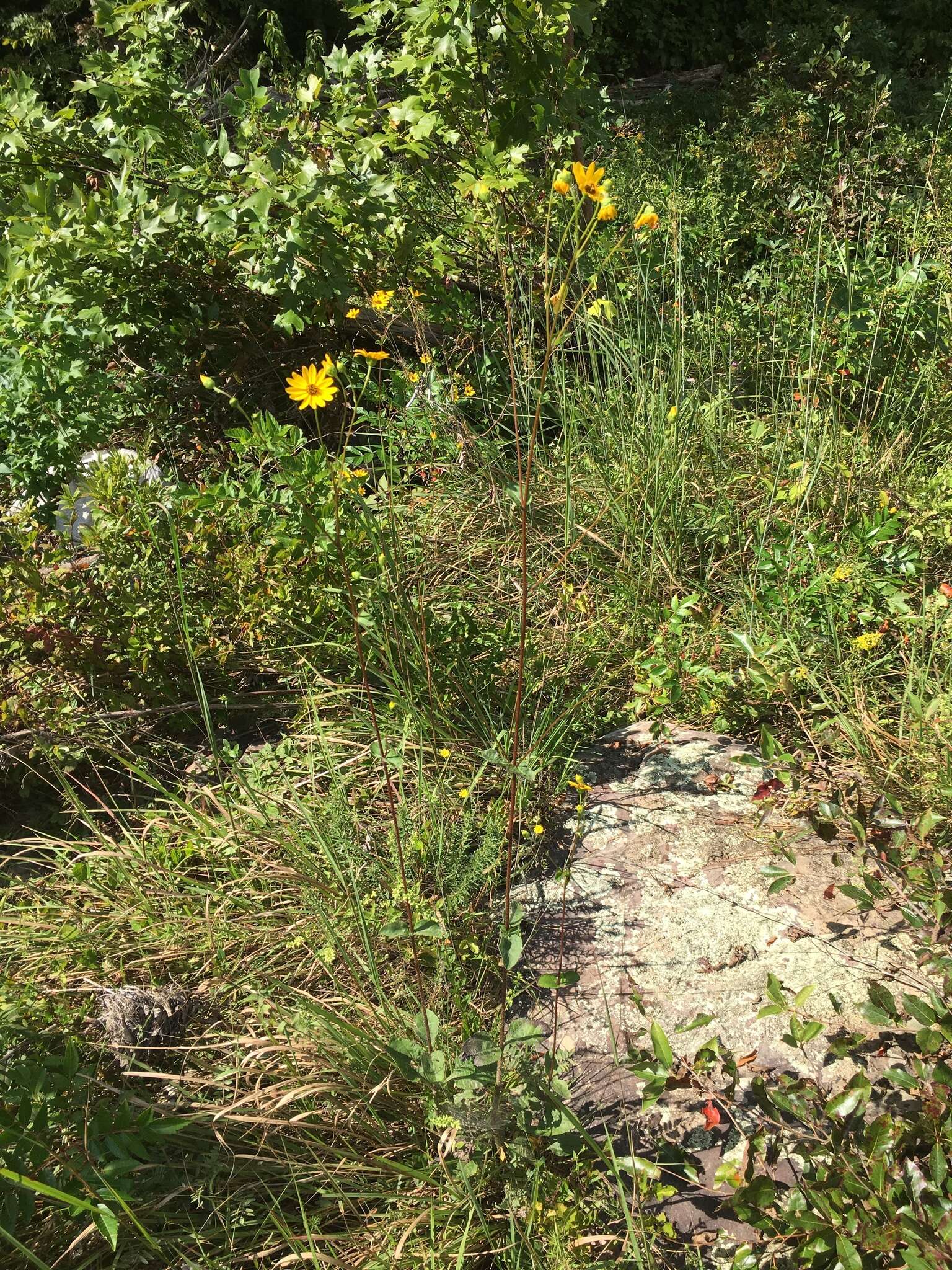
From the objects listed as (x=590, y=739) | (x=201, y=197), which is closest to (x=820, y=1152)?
(x=590, y=739)

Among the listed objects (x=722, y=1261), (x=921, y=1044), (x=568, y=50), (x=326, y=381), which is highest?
(x=568, y=50)

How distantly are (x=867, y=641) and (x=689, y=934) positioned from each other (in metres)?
0.86

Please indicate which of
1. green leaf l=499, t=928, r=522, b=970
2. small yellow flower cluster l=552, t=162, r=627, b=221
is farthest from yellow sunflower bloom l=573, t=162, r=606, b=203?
green leaf l=499, t=928, r=522, b=970

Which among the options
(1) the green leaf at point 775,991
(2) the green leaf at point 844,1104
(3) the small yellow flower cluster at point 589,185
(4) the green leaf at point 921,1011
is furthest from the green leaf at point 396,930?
(3) the small yellow flower cluster at point 589,185

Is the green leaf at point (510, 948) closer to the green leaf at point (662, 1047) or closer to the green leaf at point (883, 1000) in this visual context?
the green leaf at point (662, 1047)

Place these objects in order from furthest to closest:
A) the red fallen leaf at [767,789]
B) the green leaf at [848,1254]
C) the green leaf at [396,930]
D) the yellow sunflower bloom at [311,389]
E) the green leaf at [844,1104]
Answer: the red fallen leaf at [767,789], the green leaf at [396,930], the yellow sunflower bloom at [311,389], the green leaf at [844,1104], the green leaf at [848,1254]

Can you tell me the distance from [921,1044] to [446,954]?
0.88 metres

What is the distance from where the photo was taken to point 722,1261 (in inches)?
65.1

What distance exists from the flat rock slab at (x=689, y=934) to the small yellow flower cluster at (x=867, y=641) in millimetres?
379

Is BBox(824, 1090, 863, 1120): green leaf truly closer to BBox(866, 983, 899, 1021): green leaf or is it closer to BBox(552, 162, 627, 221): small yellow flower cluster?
BBox(866, 983, 899, 1021): green leaf

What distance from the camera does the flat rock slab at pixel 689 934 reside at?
1.93 meters

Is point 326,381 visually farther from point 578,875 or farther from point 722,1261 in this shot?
point 722,1261

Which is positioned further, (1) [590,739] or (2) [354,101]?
(2) [354,101]

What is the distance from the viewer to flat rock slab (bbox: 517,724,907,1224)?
6.34 feet
